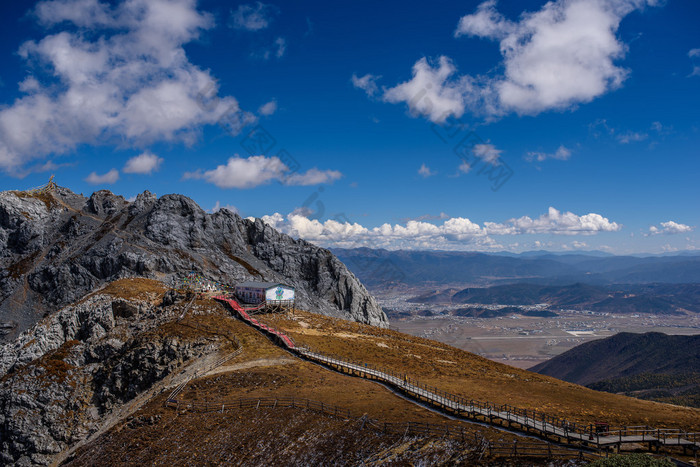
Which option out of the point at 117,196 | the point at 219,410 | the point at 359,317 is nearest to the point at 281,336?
the point at 219,410

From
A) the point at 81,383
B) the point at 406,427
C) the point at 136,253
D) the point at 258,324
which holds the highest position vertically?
the point at 136,253

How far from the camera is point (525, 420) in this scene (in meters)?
29.6

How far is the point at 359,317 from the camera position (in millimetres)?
136125

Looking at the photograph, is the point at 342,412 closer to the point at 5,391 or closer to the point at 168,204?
the point at 5,391

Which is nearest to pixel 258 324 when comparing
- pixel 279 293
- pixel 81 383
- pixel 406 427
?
pixel 279 293

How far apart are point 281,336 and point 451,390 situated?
26.7 meters

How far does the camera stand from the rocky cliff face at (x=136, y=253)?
114 metres

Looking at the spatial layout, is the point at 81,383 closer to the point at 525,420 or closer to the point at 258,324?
the point at 258,324

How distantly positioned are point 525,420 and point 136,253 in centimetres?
11486

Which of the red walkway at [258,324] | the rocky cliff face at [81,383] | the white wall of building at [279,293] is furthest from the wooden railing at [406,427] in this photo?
the white wall of building at [279,293]

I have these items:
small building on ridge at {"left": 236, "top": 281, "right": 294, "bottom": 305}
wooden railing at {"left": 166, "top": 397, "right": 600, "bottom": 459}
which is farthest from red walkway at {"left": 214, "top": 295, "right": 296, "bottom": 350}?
wooden railing at {"left": 166, "top": 397, "right": 600, "bottom": 459}

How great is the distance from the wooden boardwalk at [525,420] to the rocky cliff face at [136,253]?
7575 centimetres

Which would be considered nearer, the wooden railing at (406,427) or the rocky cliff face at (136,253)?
the wooden railing at (406,427)

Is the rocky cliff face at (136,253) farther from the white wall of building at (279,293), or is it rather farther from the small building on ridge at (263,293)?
the small building on ridge at (263,293)
